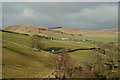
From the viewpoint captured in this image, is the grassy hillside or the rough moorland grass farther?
the grassy hillside

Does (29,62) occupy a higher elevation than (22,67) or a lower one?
higher

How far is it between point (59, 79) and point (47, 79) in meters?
4.52

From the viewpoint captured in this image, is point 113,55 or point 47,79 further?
point 113,55

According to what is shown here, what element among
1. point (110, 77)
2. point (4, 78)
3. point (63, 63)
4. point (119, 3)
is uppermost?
point (119, 3)

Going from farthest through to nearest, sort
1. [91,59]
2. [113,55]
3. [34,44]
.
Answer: [34,44] → [113,55] → [91,59]

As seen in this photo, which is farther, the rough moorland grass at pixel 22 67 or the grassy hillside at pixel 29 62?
the grassy hillside at pixel 29 62

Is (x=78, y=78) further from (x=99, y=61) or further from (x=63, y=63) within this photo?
(x=99, y=61)

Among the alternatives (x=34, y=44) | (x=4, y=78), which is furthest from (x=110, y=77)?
(x=34, y=44)

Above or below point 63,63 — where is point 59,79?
below

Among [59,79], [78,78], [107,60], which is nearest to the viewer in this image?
[78,78]

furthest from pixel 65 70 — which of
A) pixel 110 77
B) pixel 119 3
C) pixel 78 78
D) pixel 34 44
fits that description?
pixel 34 44

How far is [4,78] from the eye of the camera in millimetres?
39406

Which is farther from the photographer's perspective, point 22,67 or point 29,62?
point 29,62

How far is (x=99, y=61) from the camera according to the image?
227 feet
